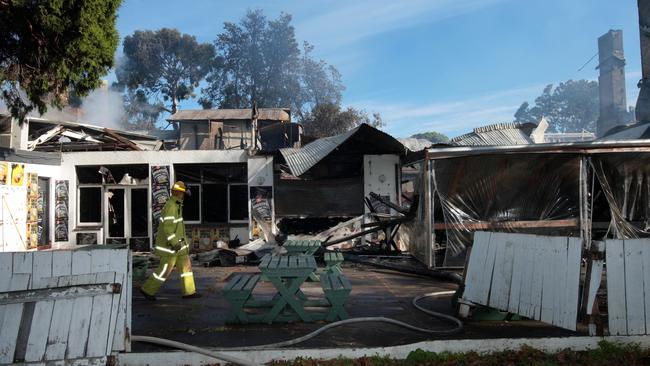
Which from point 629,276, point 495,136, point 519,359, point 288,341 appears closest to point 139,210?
point 495,136

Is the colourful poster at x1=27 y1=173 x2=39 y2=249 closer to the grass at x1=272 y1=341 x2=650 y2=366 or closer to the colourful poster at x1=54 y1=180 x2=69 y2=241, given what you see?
the colourful poster at x1=54 y1=180 x2=69 y2=241

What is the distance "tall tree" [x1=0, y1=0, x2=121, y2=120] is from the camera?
7.22 metres

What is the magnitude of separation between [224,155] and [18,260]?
441 inches

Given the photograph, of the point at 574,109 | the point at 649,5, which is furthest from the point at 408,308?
the point at 574,109

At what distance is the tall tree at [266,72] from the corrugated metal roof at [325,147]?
2813 centimetres

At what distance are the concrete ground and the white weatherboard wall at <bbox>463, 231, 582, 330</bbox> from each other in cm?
33

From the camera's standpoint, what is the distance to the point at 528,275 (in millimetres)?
4965

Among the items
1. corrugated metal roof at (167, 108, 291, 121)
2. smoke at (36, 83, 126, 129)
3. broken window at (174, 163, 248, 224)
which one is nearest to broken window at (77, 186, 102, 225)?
broken window at (174, 163, 248, 224)

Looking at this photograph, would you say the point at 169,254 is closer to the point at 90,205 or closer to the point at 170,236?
the point at 170,236

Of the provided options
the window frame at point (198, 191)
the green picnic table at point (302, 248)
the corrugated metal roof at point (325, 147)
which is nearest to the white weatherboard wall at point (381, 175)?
the corrugated metal roof at point (325, 147)

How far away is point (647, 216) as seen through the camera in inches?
392

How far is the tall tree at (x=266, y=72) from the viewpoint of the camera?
41719 millimetres

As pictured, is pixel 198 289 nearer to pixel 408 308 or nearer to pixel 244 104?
pixel 408 308

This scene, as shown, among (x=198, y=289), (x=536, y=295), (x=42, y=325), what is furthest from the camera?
(x=198, y=289)
